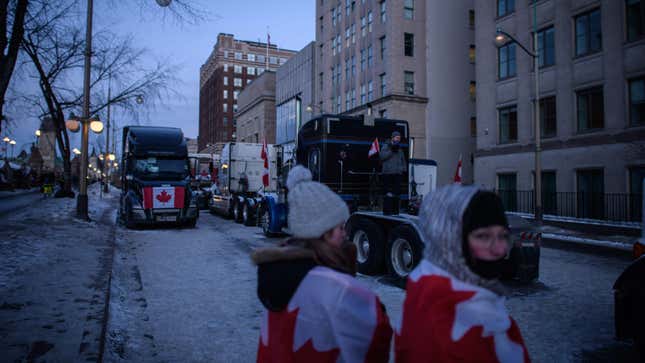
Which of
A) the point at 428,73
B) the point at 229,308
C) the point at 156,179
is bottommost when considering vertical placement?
the point at 229,308

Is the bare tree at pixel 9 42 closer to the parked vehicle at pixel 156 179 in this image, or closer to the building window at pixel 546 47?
the parked vehicle at pixel 156 179

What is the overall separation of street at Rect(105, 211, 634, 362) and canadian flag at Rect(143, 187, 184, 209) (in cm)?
489

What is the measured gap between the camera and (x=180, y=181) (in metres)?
16.9

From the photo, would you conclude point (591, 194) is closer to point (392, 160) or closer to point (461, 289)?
point (392, 160)

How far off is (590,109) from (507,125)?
533 centimetres

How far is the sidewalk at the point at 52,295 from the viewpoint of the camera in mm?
4095

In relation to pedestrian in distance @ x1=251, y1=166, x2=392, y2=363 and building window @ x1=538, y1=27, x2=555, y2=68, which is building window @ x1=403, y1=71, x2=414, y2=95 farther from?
pedestrian in distance @ x1=251, y1=166, x2=392, y2=363

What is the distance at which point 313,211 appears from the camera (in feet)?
6.75

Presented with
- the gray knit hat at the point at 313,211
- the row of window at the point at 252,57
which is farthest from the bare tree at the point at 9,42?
the row of window at the point at 252,57

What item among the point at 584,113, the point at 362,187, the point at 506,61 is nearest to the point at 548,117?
the point at 584,113

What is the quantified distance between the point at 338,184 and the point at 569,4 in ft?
63.2

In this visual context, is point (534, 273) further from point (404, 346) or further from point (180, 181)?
point (180, 181)

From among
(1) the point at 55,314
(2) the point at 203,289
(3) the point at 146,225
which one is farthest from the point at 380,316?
(3) the point at 146,225

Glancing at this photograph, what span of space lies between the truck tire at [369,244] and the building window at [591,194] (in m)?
16.5
